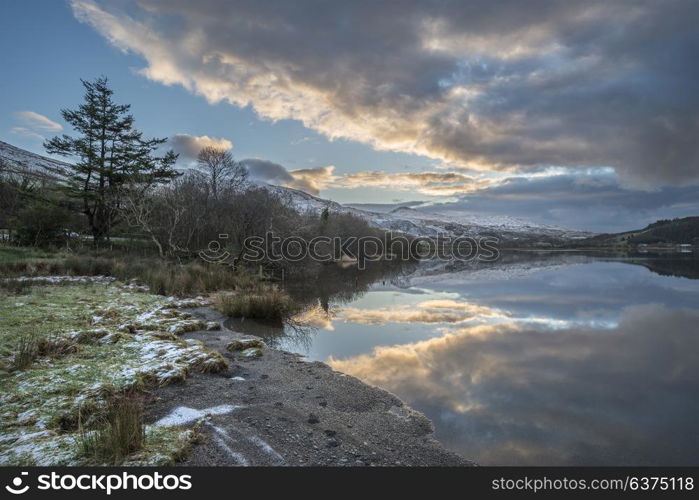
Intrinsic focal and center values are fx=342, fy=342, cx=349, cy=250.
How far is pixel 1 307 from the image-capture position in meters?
9.90

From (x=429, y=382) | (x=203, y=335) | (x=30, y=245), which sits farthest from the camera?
(x=30, y=245)

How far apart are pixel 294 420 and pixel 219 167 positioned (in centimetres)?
3810

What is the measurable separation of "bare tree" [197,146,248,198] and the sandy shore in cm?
3277

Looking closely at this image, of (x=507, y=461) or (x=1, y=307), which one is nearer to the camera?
(x=507, y=461)

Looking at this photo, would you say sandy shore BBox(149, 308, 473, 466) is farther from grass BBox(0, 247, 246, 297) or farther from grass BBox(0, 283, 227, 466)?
grass BBox(0, 247, 246, 297)

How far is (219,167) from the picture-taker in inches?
1537

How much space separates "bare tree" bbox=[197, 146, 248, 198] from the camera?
124 feet

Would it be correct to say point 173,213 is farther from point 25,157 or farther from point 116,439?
point 25,157

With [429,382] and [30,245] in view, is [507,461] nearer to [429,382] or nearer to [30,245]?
[429,382]

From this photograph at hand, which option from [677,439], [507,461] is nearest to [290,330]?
[507,461]

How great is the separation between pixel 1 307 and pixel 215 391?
27.0 ft

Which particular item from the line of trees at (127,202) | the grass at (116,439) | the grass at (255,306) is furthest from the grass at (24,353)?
the line of trees at (127,202)

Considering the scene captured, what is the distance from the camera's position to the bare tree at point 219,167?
1492 inches

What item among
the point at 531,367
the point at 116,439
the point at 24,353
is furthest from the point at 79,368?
the point at 531,367
